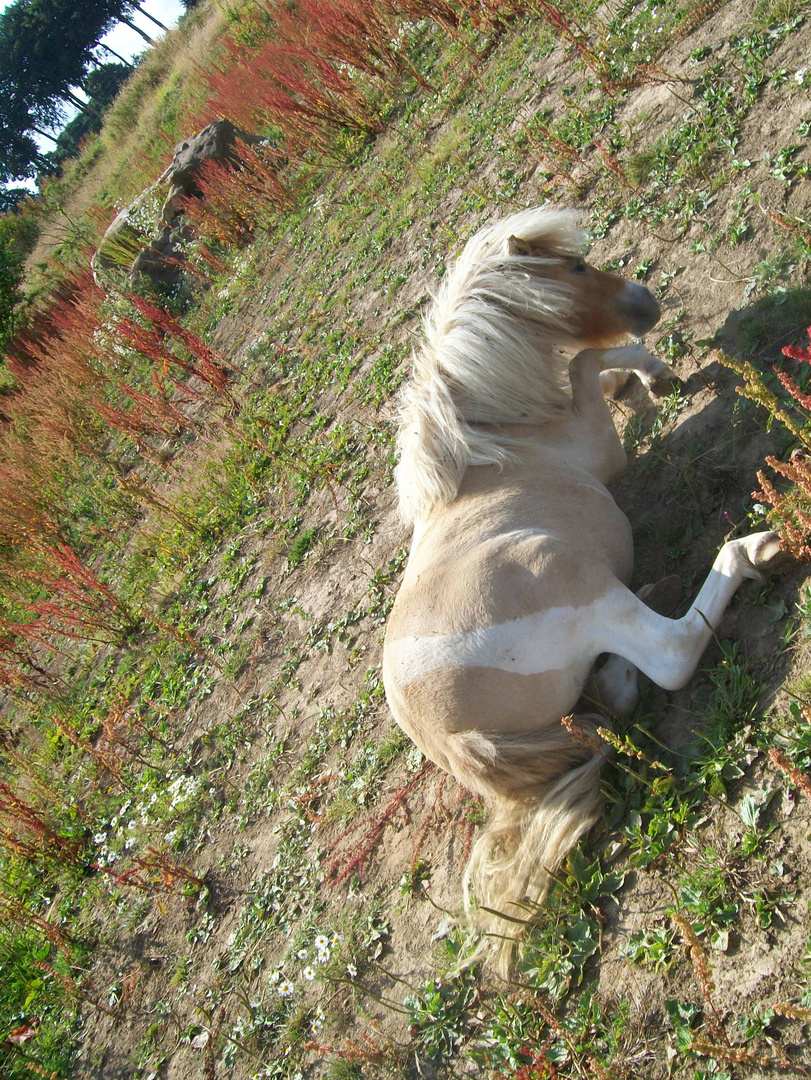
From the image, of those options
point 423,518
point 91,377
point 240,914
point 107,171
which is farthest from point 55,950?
point 107,171

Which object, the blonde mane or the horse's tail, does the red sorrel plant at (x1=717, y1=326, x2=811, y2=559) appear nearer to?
the horse's tail

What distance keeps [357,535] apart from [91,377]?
27.2 feet

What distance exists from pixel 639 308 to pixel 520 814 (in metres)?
2.47

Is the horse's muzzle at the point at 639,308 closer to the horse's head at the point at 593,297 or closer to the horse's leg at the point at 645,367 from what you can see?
the horse's head at the point at 593,297

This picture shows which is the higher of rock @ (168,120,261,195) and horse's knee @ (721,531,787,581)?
rock @ (168,120,261,195)

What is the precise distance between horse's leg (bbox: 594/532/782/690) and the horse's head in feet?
4.92

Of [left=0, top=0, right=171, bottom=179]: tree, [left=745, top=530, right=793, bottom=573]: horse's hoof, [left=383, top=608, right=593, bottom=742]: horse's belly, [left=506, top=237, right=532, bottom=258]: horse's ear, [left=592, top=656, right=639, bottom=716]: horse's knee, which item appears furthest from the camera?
[left=0, top=0, right=171, bottom=179]: tree

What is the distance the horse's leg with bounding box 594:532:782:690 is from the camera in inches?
98.7

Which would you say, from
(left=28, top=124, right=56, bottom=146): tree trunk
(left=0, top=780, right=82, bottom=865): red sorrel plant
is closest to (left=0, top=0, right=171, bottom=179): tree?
(left=28, top=124, right=56, bottom=146): tree trunk

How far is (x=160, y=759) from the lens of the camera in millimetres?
5188

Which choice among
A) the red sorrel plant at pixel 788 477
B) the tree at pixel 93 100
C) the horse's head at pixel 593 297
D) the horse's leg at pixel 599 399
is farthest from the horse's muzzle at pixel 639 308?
the tree at pixel 93 100

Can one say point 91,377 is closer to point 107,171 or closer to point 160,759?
point 160,759

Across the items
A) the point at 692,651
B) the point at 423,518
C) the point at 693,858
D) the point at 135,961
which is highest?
the point at 423,518

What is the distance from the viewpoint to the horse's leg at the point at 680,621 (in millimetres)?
2506
